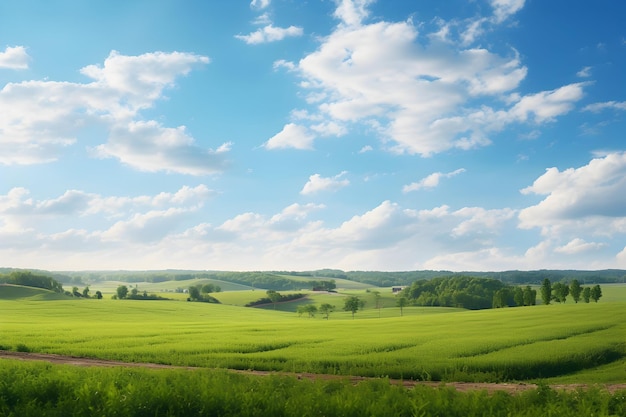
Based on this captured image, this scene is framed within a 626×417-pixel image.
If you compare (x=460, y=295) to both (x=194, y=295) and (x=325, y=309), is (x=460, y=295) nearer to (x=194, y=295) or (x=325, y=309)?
(x=325, y=309)

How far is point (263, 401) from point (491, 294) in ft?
604

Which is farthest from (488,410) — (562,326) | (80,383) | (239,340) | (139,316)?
(139,316)

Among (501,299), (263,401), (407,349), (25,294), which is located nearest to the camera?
(263,401)

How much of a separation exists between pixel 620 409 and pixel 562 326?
47.2 metres

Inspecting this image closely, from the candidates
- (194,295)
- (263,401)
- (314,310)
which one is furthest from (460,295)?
(263,401)

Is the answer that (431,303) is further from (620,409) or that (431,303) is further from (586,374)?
(620,409)

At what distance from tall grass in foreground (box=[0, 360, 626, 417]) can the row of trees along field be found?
129m

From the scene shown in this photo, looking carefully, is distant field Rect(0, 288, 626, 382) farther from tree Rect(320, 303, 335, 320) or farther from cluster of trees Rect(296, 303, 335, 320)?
cluster of trees Rect(296, 303, 335, 320)

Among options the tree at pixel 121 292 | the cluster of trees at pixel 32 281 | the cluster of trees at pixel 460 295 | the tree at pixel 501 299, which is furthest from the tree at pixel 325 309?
the cluster of trees at pixel 32 281

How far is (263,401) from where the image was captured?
558 inches

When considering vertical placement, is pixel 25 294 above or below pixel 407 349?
below

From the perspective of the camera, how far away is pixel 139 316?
10869cm

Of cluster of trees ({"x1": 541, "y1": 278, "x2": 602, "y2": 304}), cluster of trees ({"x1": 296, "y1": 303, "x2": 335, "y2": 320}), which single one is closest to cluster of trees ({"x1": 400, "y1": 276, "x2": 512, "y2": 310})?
cluster of trees ({"x1": 541, "y1": 278, "x2": 602, "y2": 304})

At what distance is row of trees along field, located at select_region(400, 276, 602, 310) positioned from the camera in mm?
136500
